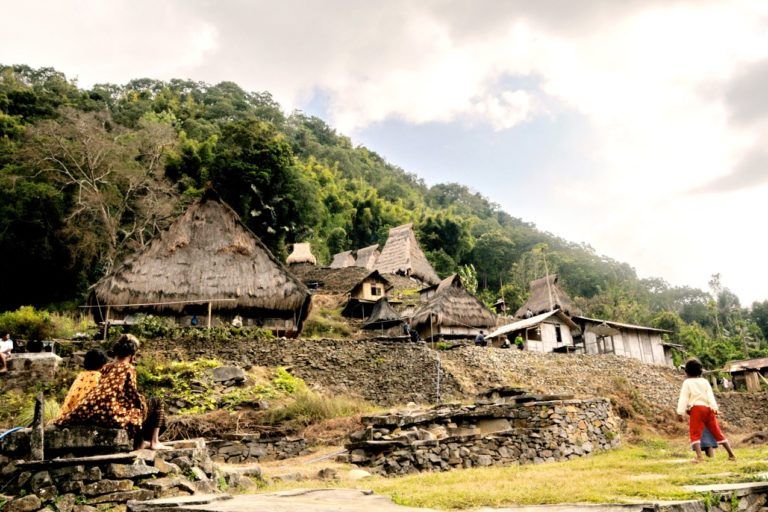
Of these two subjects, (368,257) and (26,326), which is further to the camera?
(368,257)

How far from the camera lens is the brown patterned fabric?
5.42 m

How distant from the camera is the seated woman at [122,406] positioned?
5438mm

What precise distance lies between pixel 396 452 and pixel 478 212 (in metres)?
81.8

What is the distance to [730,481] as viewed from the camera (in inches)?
192

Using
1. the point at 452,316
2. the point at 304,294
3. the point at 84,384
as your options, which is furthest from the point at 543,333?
the point at 84,384

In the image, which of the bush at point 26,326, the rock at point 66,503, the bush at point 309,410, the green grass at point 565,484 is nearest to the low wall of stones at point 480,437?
the green grass at point 565,484

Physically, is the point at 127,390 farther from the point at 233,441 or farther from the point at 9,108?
the point at 9,108

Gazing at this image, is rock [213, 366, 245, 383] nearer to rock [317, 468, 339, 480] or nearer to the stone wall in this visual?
rock [317, 468, 339, 480]

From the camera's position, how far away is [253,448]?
11.0 m

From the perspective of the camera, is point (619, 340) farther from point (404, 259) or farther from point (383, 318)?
point (404, 259)

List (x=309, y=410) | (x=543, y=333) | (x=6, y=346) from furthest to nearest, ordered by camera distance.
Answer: (x=543, y=333) < (x=6, y=346) < (x=309, y=410)

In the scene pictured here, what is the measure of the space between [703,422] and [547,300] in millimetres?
33526

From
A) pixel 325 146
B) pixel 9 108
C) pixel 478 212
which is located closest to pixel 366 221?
pixel 325 146

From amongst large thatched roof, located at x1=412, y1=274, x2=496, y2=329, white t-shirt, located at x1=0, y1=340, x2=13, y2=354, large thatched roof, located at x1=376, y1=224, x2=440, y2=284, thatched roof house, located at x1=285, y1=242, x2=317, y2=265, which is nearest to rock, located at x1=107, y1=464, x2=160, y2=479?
white t-shirt, located at x1=0, y1=340, x2=13, y2=354
